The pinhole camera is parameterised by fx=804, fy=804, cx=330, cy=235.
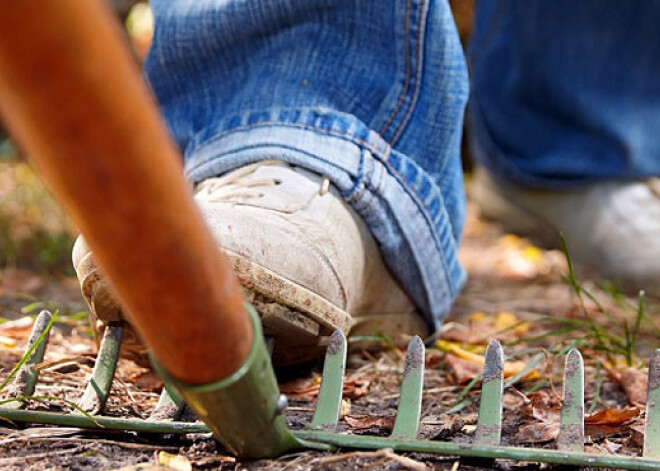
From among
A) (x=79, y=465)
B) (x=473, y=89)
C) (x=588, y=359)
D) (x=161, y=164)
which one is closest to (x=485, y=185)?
(x=473, y=89)

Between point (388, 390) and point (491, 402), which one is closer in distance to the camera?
point (491, 402)

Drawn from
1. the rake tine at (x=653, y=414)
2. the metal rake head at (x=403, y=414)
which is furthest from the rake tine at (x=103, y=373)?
the rake tine at (x=653, y=414)

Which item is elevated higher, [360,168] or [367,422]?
[360,168]

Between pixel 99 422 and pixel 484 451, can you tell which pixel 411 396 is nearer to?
pixel 484 451

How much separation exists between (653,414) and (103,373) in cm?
67

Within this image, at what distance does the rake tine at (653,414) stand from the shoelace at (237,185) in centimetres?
54

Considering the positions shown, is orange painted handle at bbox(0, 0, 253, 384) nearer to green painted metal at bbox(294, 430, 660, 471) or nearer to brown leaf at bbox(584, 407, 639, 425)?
green painted metal at bbox(294, 430, 660, 471)

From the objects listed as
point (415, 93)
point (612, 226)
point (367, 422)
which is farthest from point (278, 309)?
point (612, 226)

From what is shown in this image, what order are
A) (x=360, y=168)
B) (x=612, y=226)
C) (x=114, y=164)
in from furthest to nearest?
(x=612, y=226)
(x=360, y=168)
(x=114, y=164)

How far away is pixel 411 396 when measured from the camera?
0.95m

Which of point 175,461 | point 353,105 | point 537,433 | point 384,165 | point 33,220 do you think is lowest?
point 175,461

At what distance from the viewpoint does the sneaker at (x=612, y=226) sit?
1.92 metres

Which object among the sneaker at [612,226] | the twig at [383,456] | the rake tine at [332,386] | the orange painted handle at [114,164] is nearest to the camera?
the orange painted handle at [114,164]

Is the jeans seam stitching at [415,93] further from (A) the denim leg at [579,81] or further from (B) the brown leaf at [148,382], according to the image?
(A) the denim leg at [579,81]
